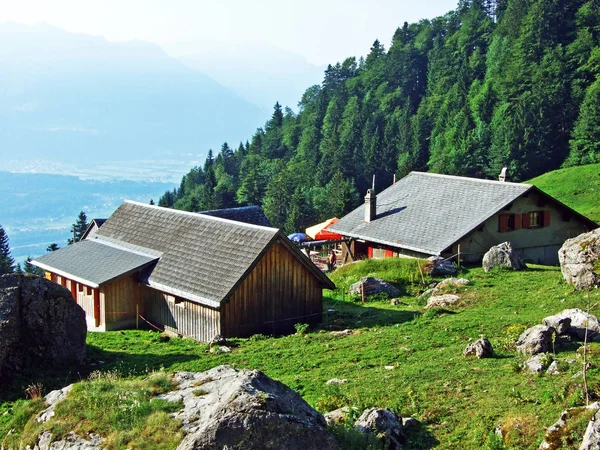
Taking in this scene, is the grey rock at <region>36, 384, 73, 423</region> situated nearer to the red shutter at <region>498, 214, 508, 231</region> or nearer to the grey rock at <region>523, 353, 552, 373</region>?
the grey rock at <region>523, 353, 552, 373</region>

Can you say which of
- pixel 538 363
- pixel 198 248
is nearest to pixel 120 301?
pixel 198 248

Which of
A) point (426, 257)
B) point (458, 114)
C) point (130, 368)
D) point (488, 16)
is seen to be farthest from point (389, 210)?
point (488, 16)

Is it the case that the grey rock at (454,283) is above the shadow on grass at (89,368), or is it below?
above

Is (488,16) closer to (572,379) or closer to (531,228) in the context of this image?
(531,228)

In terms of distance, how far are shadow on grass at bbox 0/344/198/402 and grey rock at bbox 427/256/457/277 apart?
15.0 m

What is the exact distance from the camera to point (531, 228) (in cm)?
4122

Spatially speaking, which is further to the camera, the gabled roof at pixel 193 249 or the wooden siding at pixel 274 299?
the gabled roof at pixel 193 249

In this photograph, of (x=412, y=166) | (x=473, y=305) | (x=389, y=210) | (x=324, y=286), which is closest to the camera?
(x=473, y=305)

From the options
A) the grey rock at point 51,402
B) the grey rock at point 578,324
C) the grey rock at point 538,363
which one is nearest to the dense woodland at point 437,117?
the grey rock at point 578,324

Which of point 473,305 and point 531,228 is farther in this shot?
point 531,228

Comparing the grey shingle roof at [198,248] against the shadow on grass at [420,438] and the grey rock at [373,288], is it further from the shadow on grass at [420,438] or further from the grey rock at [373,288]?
the shadow on grass at [420,438]

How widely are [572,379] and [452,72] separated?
127 m

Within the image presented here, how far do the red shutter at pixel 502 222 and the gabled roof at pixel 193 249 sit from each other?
577 inches

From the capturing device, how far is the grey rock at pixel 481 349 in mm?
18422
